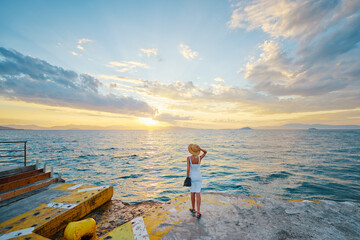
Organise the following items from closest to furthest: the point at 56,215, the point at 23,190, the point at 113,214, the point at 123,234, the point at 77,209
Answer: the point at 123,234, the point at 56,215, the point at 77,209, the point at 113,214, the point at 23,190

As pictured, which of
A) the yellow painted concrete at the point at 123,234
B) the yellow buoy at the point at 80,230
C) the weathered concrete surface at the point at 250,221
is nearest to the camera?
the yellow buoy at the point at 80,230

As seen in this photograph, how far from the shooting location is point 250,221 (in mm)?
3945

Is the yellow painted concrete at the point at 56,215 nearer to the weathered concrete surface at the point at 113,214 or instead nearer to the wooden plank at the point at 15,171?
the weathered concrete surface at the point at 113,214

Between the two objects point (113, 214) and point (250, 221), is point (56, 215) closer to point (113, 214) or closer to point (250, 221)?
point (113, 214)

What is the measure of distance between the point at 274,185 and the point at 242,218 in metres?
8.21

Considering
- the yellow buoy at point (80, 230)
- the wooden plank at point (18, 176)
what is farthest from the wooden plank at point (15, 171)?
the yellow buoy at point (80, 230)

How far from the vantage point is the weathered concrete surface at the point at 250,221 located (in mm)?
3414

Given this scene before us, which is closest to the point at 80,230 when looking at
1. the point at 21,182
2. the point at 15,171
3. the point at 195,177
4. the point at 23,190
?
the point at 195,177

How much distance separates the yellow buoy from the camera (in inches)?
114

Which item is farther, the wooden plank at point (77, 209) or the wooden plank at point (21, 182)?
the wooden plank at point (21, 182)

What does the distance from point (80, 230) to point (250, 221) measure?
3.96 m

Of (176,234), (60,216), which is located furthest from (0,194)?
(176,234)

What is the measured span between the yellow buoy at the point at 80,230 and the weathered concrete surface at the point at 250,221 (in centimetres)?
39

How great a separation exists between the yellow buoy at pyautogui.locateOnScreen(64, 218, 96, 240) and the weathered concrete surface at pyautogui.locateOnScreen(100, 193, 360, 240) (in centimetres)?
39
